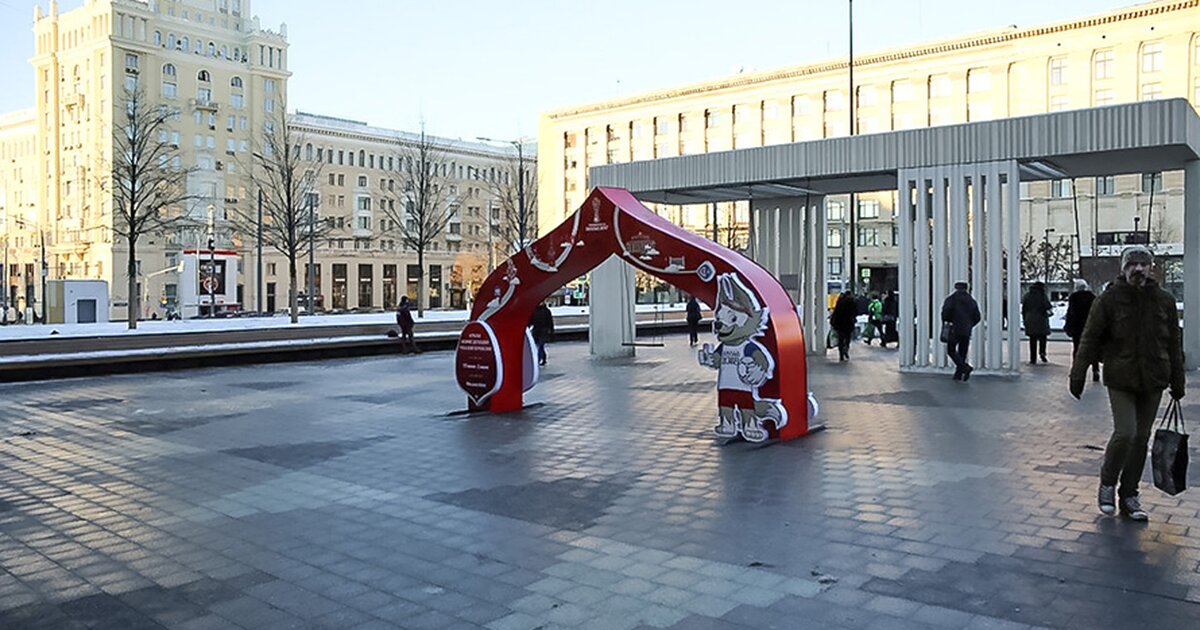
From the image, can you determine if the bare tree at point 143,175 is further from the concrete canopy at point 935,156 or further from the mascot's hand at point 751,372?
the mascot's hand at point 751,372

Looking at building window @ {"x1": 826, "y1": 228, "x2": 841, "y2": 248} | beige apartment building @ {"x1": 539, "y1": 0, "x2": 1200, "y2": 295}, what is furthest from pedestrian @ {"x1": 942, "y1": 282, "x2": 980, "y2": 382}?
building window @ {"x1": 826, "y1": 228, "x2": 841, "y2": 248}

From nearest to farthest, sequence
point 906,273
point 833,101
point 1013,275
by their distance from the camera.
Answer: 1. point 1013,275
2. point 906,273
3. point 833,101

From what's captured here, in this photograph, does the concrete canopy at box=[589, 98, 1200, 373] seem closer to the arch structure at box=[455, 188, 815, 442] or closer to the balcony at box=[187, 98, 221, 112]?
the arch structure at box=[455, 188, 815, 442]

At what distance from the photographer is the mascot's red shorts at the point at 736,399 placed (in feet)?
35.9

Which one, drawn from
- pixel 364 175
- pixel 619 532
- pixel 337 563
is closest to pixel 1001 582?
pixel 619 532

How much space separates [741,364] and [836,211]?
7583cm

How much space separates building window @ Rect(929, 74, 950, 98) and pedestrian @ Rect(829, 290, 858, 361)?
60591mm

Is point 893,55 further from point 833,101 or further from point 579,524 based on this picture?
point 579,524

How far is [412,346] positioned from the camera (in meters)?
26.2

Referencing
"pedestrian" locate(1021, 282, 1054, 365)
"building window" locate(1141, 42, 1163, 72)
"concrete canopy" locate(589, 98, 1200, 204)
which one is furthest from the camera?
"building window" locate(1141, 42, 1163, 72)

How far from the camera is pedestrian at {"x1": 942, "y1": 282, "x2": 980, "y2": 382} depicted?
16984 mm

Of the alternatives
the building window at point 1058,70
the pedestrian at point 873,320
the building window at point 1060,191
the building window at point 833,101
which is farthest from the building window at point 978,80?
the pedestrian at point 873,320

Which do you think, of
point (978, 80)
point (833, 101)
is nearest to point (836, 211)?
point (833, 101)

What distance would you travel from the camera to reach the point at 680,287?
1195 cm
